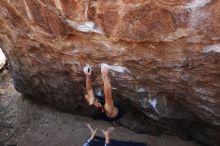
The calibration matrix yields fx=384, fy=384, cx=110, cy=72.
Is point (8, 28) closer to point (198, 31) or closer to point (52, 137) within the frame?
point (52, 137)

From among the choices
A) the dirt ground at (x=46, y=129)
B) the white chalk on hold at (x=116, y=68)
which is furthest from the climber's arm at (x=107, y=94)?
the dirt ground at (x=46, y=129)

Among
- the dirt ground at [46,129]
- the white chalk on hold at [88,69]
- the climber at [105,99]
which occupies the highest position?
the white chalk on hold at [88,69]

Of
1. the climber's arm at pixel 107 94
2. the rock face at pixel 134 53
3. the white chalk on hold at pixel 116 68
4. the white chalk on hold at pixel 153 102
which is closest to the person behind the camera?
the rock face at pixel 134 53

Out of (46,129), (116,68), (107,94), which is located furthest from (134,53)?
(46,129)

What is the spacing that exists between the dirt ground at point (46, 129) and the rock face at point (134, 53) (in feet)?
0.45

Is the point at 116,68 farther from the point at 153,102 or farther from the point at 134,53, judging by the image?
the point at 153,102

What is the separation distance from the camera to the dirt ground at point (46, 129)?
5.05 metres

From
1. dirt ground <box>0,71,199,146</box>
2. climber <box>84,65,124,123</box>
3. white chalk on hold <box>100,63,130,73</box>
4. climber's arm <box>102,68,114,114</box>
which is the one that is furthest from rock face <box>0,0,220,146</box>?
climber's arm <box>102,68,114,114</box>

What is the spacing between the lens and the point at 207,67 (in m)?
3.71

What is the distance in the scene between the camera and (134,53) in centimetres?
400

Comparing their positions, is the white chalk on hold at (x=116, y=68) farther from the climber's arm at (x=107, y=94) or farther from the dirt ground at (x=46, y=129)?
the dirt ground at (x=46, y=129)

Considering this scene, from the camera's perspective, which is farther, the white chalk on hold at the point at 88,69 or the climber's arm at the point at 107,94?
the white chalk on hold at the point at 88,69

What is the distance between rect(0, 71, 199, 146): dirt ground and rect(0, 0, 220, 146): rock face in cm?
14

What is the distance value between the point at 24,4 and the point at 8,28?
0.65 metres
